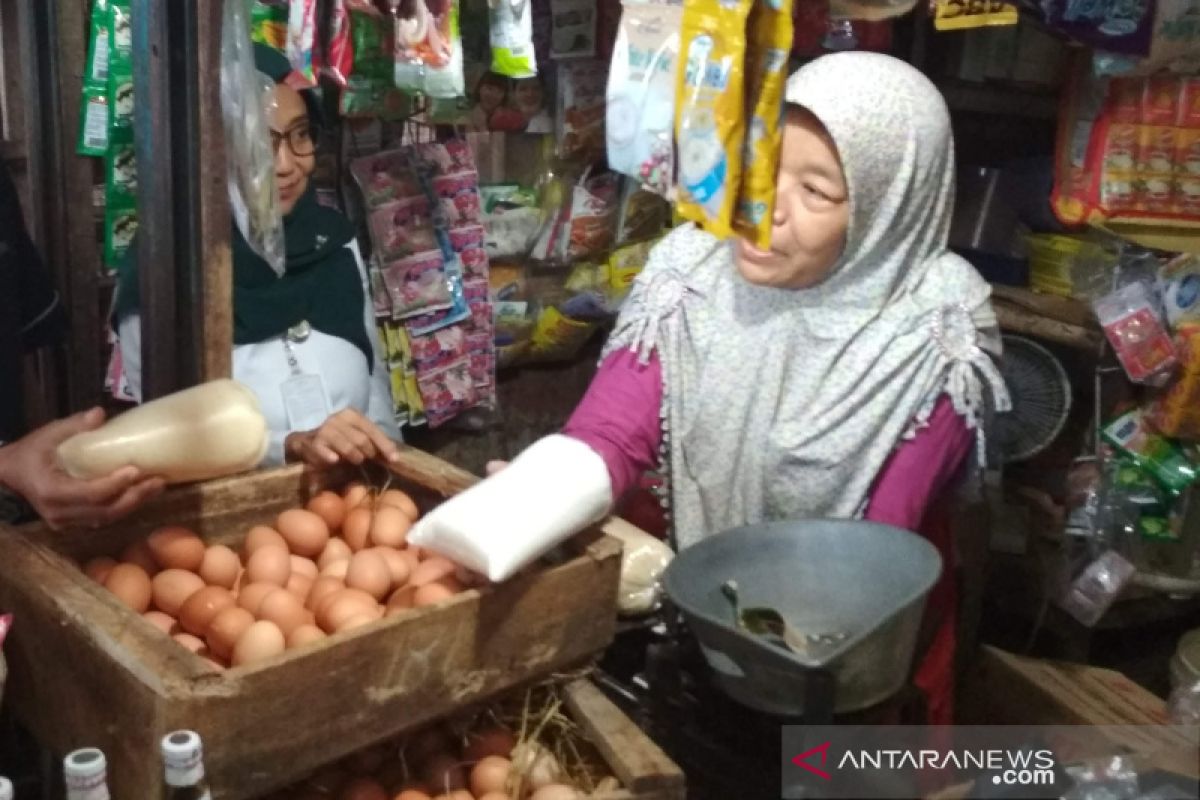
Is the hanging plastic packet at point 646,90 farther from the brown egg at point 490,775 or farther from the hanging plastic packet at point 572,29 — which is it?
the hanging plastic packet at point 572,29

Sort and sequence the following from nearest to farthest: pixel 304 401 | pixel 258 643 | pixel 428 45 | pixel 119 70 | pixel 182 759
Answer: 1. pixel 182 759
2. pixel 258 643
3. pixel 428 45
4. pixel 304 401
5. pixel 119 70

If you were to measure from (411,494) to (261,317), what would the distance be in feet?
2.29

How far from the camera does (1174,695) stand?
6.46 ft

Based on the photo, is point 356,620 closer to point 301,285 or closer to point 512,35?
point 301,285

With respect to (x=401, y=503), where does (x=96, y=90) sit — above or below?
above

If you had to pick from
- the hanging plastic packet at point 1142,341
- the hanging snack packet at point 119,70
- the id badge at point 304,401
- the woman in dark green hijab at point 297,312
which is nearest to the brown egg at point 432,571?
the woman in dark green hijab at point 297,312

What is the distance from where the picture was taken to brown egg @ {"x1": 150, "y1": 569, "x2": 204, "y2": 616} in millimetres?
1159

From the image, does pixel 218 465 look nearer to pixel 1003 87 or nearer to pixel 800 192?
pixel 800 192

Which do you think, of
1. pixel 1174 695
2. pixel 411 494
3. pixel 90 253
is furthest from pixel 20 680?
pixel 1174 695

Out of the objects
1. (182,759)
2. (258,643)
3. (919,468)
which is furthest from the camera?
(919,468)

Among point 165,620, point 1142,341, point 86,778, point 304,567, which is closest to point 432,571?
point 304,567

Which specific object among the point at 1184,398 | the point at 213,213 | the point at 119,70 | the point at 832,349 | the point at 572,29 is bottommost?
the point at 1184,398

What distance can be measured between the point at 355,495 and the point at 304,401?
25.3 inches

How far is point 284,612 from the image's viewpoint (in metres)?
1.11
